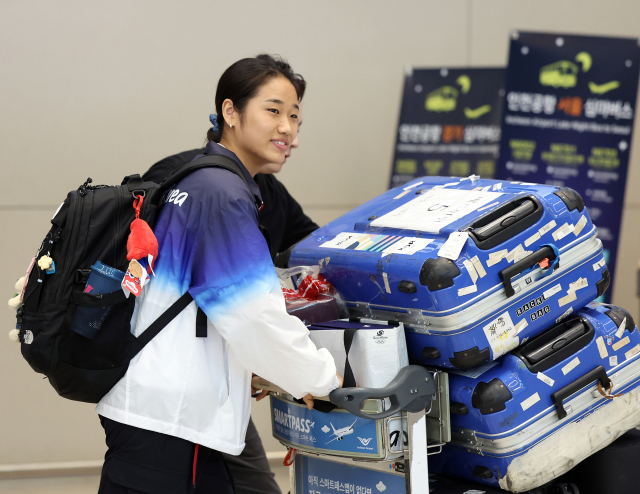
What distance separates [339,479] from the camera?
1925 mm

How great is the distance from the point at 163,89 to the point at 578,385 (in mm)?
2895

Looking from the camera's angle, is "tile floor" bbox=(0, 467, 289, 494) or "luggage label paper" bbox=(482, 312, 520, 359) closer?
"luggage label paper" bbox=(482, 312, 520, 359)

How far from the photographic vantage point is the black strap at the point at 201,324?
161cm

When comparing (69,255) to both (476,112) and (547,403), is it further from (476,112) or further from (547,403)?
(476,112)

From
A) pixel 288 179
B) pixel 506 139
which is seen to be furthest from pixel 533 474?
pixel 288 179

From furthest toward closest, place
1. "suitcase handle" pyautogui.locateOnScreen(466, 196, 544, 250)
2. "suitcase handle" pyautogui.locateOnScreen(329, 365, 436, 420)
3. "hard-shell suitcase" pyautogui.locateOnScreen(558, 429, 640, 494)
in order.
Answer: "hard-shell suitcase" pyautogui.locateOnScreen(558, 429, 640, 494) < "suitcase handle" pyautogui.locateOnScreen(466, 196, 544, 250) < "suitcase handle" pyautogui.locateOnScreen(329, 365, 436, 420)

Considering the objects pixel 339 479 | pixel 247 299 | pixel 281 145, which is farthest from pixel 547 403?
pixel 281 145

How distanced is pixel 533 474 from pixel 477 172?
2.54m

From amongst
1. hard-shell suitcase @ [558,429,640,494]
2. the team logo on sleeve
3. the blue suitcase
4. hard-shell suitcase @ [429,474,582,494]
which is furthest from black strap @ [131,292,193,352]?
hard-shell suitcase @ [558,429,640,494]

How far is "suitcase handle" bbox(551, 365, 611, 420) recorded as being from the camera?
1837 millimetres

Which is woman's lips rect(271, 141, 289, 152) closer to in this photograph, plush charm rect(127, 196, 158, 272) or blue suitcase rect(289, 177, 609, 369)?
blue suitcase rect(289, 177, 609, 369)

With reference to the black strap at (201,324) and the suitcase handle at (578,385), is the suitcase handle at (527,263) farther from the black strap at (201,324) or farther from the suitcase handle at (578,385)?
the black strap at (201,324)

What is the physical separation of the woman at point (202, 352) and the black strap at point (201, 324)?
0.02 metres

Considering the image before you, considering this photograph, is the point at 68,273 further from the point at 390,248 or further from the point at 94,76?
the point at 94,76
